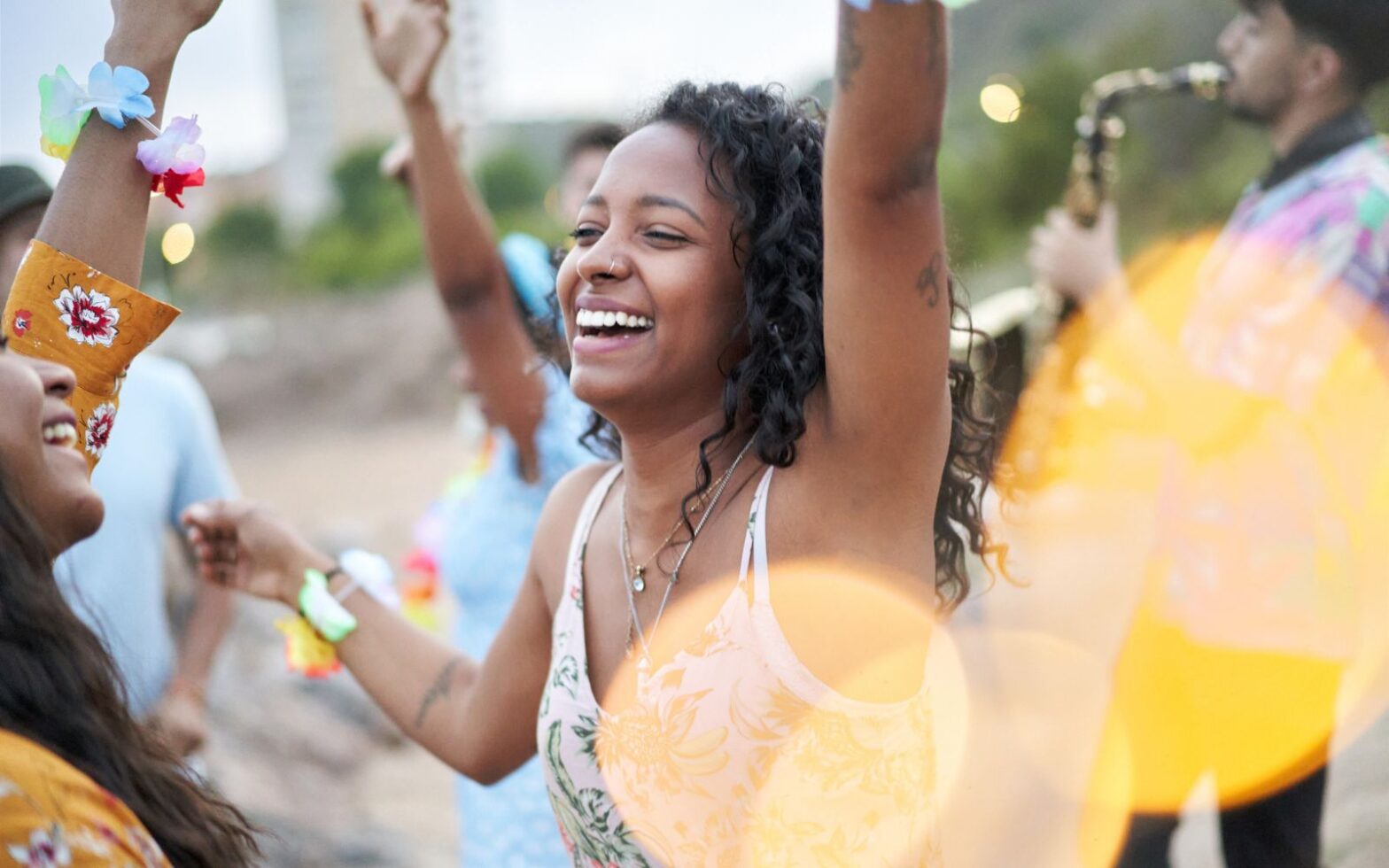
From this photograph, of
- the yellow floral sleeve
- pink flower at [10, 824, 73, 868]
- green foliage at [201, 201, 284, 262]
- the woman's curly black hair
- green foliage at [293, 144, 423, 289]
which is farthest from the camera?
green foliage at [201, 201, 284, 262]

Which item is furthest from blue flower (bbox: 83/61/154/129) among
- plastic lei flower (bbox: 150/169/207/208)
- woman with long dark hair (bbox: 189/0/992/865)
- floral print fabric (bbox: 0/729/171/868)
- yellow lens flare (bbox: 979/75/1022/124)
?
yellow lens flare (bbox: 979/75/1022/124)

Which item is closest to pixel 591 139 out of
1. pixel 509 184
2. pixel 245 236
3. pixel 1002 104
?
pixel 1002 104

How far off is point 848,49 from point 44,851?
1184 mm

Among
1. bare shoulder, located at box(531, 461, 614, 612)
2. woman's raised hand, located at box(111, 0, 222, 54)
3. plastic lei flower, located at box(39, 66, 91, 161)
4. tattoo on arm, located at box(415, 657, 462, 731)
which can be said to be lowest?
tattoo on arm, located at box(415, 657, 462, 731)

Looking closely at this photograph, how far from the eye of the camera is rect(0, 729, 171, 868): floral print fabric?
118 centimetres

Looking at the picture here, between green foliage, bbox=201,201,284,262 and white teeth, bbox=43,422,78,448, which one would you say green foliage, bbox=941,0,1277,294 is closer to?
white teeth, bbox=43,422,78,448

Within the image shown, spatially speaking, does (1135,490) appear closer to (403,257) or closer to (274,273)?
(403,257)

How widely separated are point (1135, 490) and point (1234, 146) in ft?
52.3

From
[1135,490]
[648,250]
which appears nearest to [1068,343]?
[648,250]

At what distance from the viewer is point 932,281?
1.45m

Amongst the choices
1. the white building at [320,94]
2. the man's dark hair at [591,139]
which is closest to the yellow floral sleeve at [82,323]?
the man's dark hair at [591,139]

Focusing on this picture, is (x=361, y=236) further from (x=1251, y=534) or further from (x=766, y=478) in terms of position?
(x=766, y=478)

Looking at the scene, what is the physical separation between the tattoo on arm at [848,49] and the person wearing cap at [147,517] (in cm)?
222

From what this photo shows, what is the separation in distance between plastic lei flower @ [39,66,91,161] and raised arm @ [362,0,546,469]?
1.05 m
